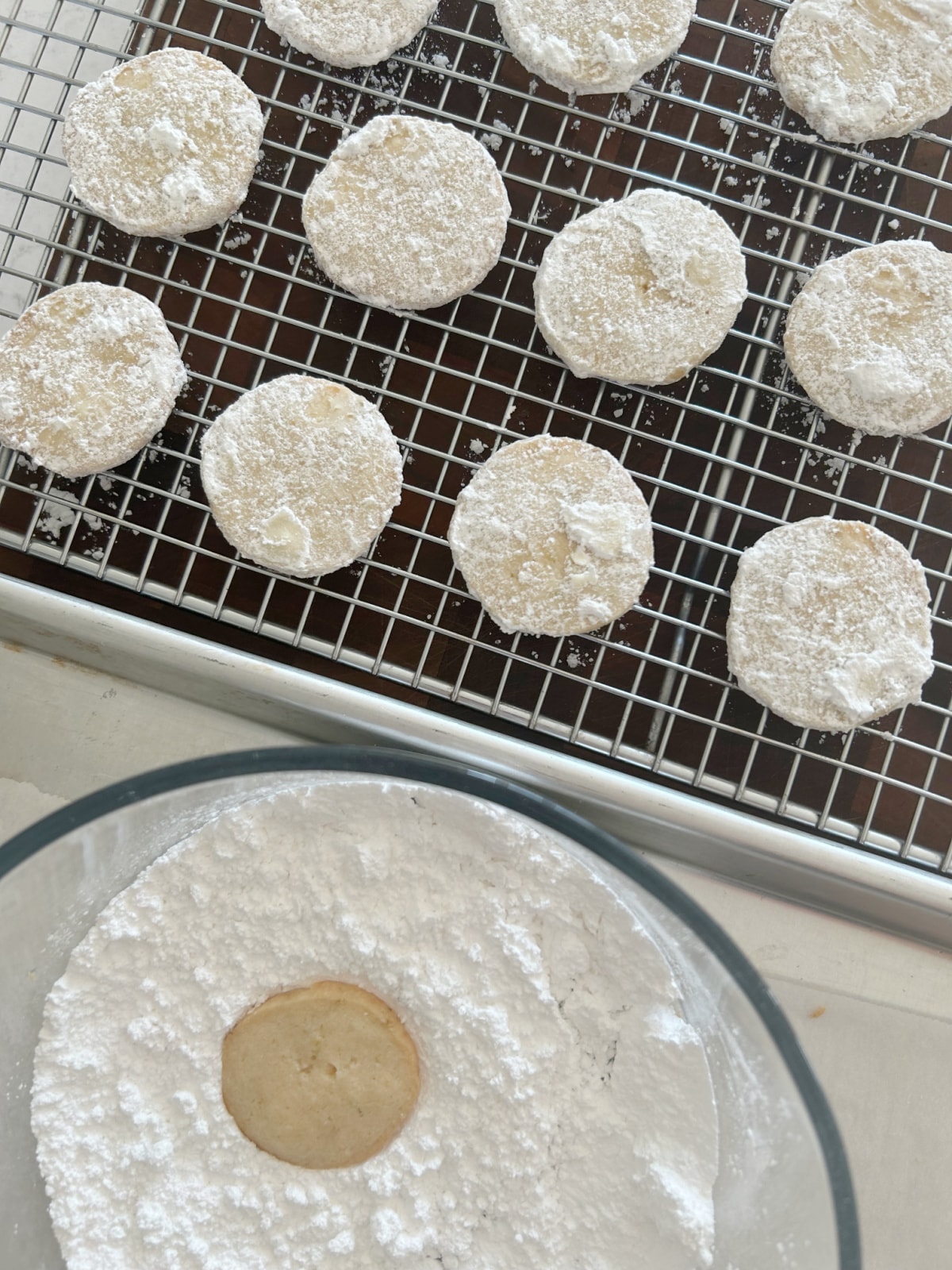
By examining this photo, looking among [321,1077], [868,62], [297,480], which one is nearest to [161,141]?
[297,480]

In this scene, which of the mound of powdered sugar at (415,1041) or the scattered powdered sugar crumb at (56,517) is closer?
the mound of powdered sugar at (415,1041)

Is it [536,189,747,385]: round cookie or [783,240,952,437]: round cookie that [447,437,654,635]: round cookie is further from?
[783,240,952,437]: round cookie

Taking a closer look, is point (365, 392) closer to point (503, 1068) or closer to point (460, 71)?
point (460, 71)

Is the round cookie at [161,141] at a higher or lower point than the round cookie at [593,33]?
lower

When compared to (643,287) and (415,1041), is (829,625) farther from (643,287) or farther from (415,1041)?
(415,1041)

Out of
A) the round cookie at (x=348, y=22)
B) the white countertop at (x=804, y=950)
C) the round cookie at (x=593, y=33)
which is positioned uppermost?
the round cookie at (x=593, y=33)

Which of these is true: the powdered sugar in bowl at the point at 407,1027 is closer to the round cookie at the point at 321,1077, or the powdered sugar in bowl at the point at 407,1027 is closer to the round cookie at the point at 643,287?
the round cookie at the point at 321,1077

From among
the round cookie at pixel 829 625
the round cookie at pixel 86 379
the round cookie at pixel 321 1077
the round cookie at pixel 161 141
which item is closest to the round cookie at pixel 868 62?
the round cookie at pixel 829 625

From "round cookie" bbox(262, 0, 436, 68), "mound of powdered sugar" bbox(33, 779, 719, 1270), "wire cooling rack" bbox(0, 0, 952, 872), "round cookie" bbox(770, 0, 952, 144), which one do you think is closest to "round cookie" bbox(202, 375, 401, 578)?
"wire cooling rack" bbox(0, 0, 952, 872)
